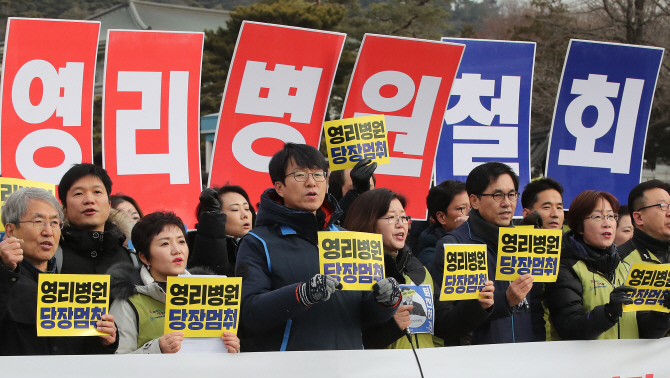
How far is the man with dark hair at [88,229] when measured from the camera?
3.31 meters

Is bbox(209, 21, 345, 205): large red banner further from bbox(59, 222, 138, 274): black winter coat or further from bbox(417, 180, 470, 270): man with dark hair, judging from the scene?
bbox(59, 222, 138, 274): black winter coat

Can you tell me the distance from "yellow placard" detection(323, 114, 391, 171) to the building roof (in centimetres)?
2650

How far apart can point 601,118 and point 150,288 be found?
14.4 feet

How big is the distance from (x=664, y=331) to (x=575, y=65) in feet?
10.2

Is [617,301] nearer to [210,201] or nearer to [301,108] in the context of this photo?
[210,201]

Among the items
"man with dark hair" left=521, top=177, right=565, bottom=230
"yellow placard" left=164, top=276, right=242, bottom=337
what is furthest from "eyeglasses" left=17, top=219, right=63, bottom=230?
"man with dark hair" left=521, top=177, right=565, bottom=230

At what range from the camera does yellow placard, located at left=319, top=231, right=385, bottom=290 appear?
2811mm

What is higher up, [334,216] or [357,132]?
[357,132]

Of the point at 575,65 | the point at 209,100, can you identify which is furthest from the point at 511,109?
the point at 209,100

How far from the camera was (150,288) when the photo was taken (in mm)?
2992

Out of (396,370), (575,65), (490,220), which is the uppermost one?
(575,65)

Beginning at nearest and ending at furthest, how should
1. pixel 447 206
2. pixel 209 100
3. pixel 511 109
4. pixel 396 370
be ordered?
pixel 396 370 < pixel 447 206 < pixel 511 109 < pixel 209 100

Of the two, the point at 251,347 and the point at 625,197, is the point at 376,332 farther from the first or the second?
the point at 625,197

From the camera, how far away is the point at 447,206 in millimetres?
4375
